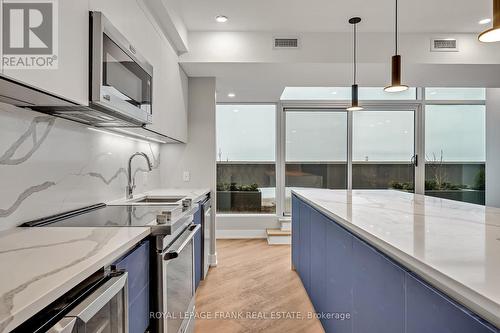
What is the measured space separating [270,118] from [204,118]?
6.04 feet

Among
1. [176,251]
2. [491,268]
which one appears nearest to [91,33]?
[176,251]

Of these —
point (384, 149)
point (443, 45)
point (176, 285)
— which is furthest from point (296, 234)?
point (384, 149)

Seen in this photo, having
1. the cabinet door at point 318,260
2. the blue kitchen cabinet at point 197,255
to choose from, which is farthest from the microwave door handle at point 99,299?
the blue kitchen cabinet at point 197,255

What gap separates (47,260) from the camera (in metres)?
0.85

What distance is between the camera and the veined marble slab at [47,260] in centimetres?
61

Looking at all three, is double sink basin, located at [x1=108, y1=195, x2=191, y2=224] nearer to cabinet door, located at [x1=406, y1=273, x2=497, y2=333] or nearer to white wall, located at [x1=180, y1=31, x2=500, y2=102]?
cabinet door, located at [x1=406, y1=273, x2=497, y2=333]

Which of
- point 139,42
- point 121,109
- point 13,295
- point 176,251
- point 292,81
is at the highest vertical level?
point 292,81

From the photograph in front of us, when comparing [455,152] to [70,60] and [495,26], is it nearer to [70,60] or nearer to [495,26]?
[495,26]

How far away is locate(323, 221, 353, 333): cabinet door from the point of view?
150 cm

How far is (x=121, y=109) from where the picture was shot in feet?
4.80

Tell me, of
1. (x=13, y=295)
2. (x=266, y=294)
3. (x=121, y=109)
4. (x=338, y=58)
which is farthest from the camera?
(x=338, y=58)

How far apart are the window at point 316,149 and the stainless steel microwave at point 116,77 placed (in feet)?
11.1

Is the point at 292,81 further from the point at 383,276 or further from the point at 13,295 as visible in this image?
the point at 13,295

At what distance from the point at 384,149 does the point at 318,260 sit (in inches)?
144
